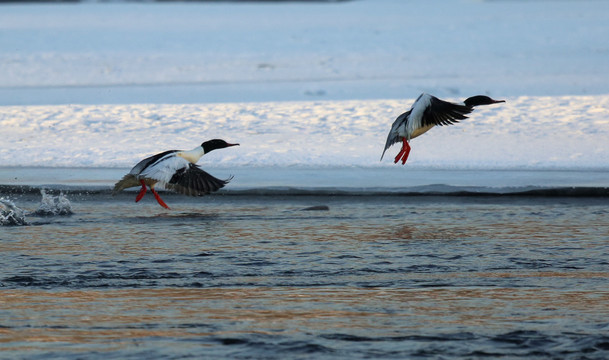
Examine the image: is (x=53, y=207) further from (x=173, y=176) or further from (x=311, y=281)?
(x=311, y=281)

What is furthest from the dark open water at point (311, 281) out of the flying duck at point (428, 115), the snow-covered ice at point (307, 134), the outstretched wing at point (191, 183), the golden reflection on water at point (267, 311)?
the snow-covered ice at point (307, 134)

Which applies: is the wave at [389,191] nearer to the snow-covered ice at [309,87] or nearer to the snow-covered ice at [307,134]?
the snow-covered ice at [309,87]

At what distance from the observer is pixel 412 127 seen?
901 cm

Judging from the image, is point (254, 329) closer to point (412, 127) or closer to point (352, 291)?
point (352, 291)

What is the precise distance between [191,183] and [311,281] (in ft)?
8.98

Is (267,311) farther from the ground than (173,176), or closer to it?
closer to it

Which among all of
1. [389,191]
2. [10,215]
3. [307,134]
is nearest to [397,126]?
[389,191]

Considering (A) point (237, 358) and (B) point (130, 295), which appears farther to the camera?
(B) point (130, 295)

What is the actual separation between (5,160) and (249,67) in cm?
813

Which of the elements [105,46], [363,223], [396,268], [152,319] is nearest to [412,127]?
[363,223]

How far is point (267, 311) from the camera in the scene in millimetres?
5207

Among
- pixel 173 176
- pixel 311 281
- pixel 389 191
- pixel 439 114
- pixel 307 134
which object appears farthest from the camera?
pixel 307 134

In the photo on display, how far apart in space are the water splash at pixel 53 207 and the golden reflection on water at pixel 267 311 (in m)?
2.65

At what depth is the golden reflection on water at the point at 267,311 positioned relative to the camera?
15.9 ft
